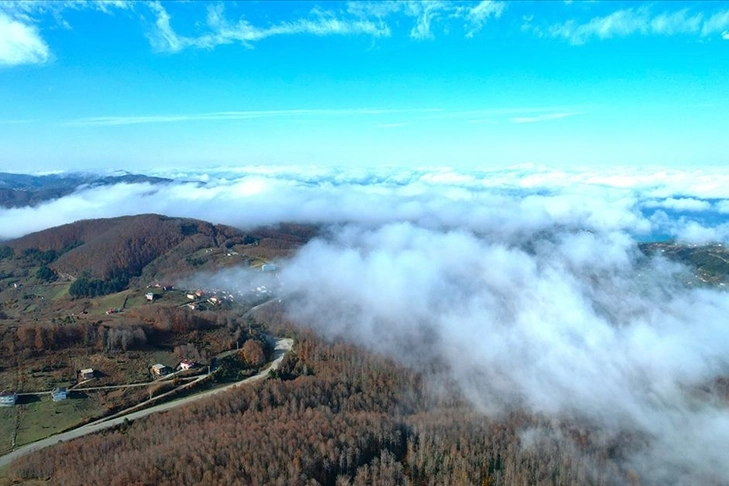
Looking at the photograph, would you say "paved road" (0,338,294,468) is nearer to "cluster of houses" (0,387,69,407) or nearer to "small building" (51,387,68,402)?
"small building" (51,387,68,402)

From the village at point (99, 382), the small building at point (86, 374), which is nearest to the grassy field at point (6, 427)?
the village at point (99, 382)

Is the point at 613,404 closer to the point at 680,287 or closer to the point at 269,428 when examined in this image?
the point at 269,428

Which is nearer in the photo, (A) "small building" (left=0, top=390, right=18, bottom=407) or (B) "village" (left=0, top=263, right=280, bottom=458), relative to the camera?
(B) "village" (left=0, top=263, right=280, bottom=458)

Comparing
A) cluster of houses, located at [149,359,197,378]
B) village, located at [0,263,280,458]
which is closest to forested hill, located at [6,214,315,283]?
village, located at [0,263,280,458]

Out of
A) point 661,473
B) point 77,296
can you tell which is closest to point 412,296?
point 661,473

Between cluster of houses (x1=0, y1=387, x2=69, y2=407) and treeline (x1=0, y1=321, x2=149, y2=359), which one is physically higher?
treeline (x1=0, y1=321, x2=149, y2=359)

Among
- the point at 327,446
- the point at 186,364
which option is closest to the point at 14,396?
the point at 186,364
